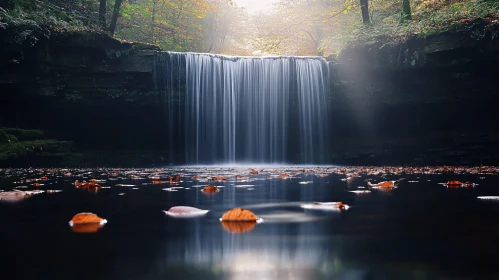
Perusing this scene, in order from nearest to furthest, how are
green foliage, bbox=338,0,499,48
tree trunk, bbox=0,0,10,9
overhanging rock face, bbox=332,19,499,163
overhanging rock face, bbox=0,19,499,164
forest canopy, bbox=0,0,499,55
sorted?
1. green foliage, bbox=338,0,499,48
2. overhanging rock face, bbox=332,19,499,163
3. overhanging rock face, bbox=0,19,499,164
4. forest canopy, bbox=0,0,499,55
5. tree trunk, bbox=0,0,10,9

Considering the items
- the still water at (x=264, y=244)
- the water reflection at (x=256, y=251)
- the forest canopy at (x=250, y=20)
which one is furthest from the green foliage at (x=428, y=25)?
the water reflection at (x=256, y=251)

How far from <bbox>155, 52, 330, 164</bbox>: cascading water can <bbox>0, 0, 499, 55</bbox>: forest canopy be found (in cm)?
235

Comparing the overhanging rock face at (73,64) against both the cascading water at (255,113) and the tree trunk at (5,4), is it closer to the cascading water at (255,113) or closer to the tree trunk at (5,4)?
the tree trunk at (5,4)

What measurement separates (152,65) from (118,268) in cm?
1424

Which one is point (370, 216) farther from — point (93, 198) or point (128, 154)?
point (128, 154)

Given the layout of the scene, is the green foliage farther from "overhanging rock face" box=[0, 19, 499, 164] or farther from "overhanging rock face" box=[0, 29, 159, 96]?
"overhanging rock face" box=[0, 29, 159, 96]

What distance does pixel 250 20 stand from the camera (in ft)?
110

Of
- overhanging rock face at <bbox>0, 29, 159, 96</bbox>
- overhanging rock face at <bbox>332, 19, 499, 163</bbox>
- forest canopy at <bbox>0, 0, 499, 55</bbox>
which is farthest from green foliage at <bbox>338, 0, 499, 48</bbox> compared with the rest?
overhanging rock face at <bbox>0, 29, 159, 96</bbox>

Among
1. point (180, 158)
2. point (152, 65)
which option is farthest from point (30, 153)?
point (180, 158)

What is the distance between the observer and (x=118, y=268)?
1.21 meters

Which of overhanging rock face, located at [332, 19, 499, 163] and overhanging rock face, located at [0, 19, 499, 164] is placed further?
overhanging rock face, located at [0, 19, 499, 164]

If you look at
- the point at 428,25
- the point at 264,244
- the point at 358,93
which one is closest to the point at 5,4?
Result: the point at 358,93

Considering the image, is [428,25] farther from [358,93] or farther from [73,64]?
[73,64]

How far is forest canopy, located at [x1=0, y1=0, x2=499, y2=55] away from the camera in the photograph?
13.3 m
